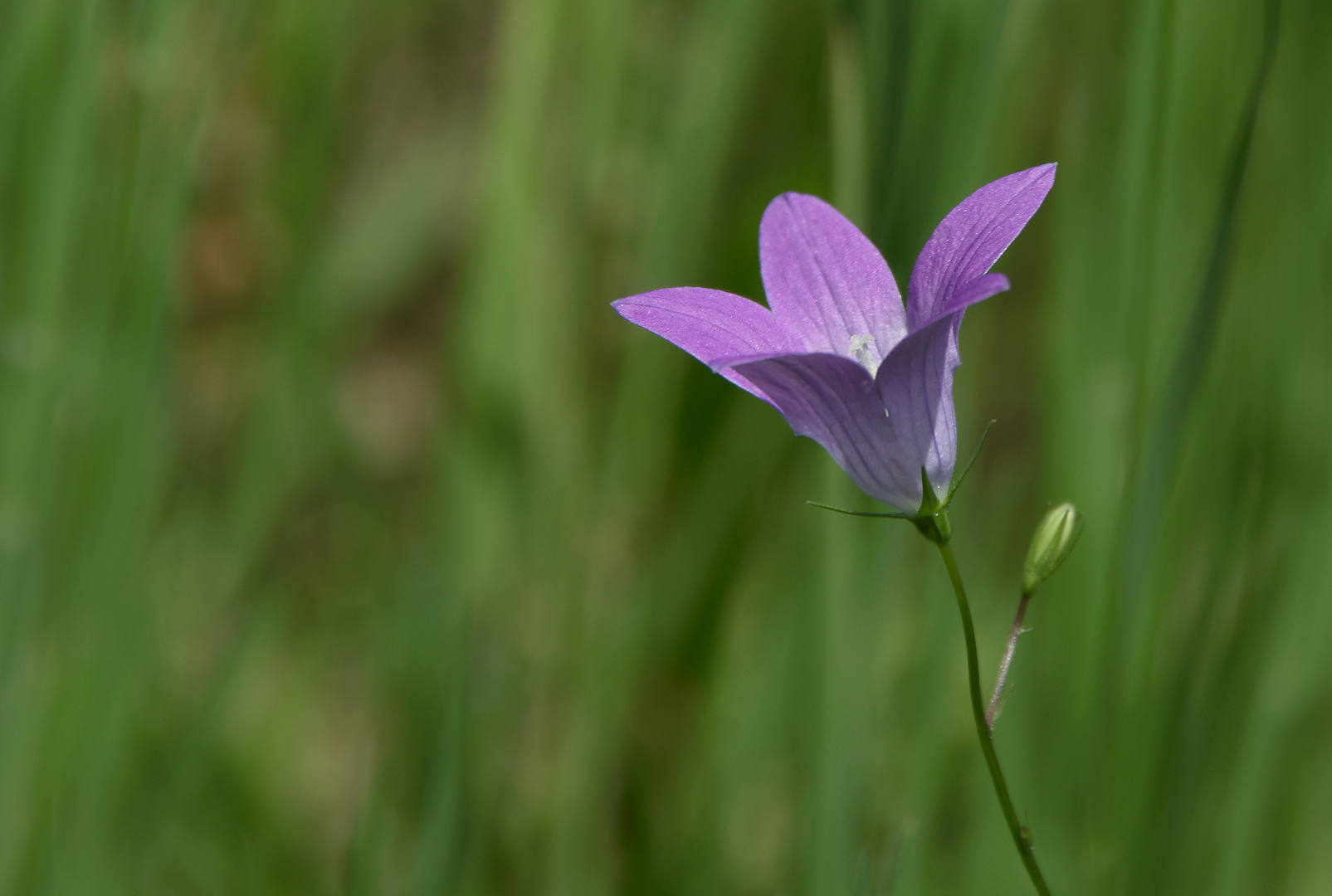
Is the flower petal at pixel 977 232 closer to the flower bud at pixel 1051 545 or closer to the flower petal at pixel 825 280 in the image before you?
the flower petal at pixel 825 280

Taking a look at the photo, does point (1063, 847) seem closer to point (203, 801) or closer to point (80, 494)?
point (203, 801)

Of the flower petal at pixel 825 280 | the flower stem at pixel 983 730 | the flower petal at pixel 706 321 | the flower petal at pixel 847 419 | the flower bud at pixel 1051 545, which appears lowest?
the flower stem at pixel 983 730

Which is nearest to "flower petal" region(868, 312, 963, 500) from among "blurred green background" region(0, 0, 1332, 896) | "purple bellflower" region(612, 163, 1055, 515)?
"purple bellflower" region(612, 163, 1055, 515)

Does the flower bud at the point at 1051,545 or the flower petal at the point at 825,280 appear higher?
the flower petal at the point at 825,280

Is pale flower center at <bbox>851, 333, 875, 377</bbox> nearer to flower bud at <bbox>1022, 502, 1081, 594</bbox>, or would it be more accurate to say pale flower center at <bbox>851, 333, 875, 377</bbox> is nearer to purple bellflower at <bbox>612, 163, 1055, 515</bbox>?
purple bellflower at <bbox>612, 163, 1055, 515</bbox>

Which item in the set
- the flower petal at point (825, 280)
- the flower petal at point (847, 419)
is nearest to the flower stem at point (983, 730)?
the flower petal at point (847, 419)

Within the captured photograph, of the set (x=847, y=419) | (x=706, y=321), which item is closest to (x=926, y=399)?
(x=847, y=419)

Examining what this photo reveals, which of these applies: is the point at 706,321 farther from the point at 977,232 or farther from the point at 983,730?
the point at 983,730
